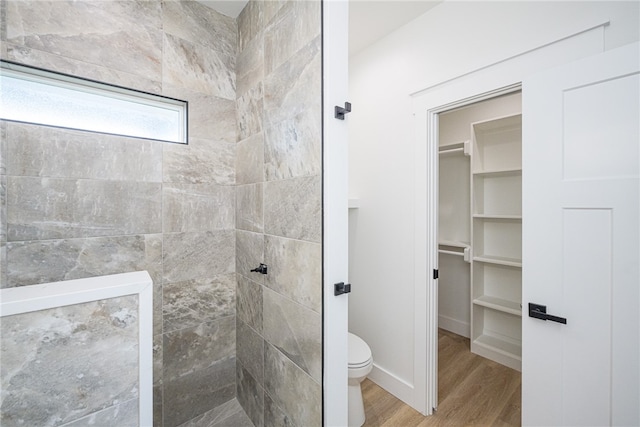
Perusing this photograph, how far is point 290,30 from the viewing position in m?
1.33

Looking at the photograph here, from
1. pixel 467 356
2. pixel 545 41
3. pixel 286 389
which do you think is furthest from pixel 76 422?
pixel 467 356

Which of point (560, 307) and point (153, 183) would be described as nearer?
point (560, 307)

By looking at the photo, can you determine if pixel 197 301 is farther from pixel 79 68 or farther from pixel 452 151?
pixel 452 151

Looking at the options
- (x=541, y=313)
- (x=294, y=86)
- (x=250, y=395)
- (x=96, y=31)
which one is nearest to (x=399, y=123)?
(x=294, y=86)

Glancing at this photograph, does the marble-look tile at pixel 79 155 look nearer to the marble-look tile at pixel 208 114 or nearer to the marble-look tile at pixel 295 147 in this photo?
the marble-look tile at pixel 208 114

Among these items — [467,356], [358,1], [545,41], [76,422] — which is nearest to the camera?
[76,422]

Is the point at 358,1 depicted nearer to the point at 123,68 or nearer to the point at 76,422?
the point at 123,68

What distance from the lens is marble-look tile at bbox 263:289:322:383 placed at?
1.17 m

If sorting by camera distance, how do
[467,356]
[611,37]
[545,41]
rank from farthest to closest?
[467,356]
[545,41]
[611,37]

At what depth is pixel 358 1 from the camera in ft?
5.66

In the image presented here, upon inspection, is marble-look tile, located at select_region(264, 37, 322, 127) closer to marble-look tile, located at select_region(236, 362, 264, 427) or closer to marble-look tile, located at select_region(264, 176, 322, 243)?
marble-look tile, located at select_region(264, 176, 322, 243)

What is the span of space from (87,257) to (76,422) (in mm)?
884

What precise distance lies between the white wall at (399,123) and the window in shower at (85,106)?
4.84ft

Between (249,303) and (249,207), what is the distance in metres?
0.66
